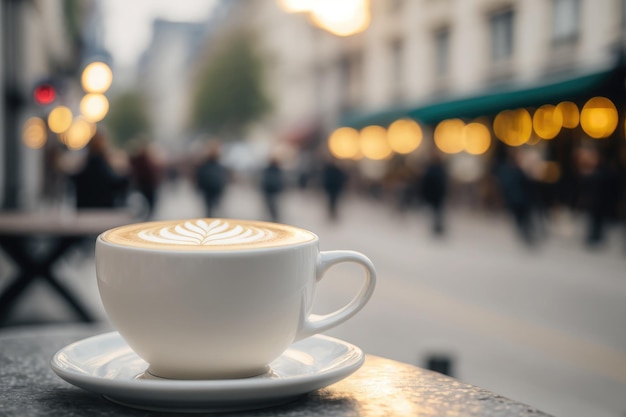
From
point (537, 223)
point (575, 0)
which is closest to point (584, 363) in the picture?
point (537, 223)

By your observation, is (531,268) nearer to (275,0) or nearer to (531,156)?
(531,156)

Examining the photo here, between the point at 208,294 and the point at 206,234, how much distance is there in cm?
11

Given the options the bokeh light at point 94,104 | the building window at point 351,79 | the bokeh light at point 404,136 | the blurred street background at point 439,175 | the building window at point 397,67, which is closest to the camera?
the blurred street background at point 439,175

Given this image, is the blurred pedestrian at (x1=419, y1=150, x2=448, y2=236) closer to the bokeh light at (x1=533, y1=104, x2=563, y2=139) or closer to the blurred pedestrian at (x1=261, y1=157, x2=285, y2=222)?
the bokeh light at (x1=533, y1=104, x2=563, y2=139)

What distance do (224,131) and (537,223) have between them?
109 feet

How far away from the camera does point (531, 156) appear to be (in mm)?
16062

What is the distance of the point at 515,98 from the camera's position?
1630cm

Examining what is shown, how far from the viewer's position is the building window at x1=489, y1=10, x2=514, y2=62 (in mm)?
19484

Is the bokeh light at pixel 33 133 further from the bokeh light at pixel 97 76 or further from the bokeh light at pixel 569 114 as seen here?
the bokeh light at pixel 569 114

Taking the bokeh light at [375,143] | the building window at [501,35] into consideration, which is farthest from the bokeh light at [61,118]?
the bokeh light at [375,143]

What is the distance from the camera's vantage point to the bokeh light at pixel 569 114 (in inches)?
606

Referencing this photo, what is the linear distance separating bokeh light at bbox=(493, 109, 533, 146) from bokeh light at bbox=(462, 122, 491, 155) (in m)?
0.65

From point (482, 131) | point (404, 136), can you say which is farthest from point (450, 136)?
point (404, 136)

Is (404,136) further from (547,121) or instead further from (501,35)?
(547,121)
